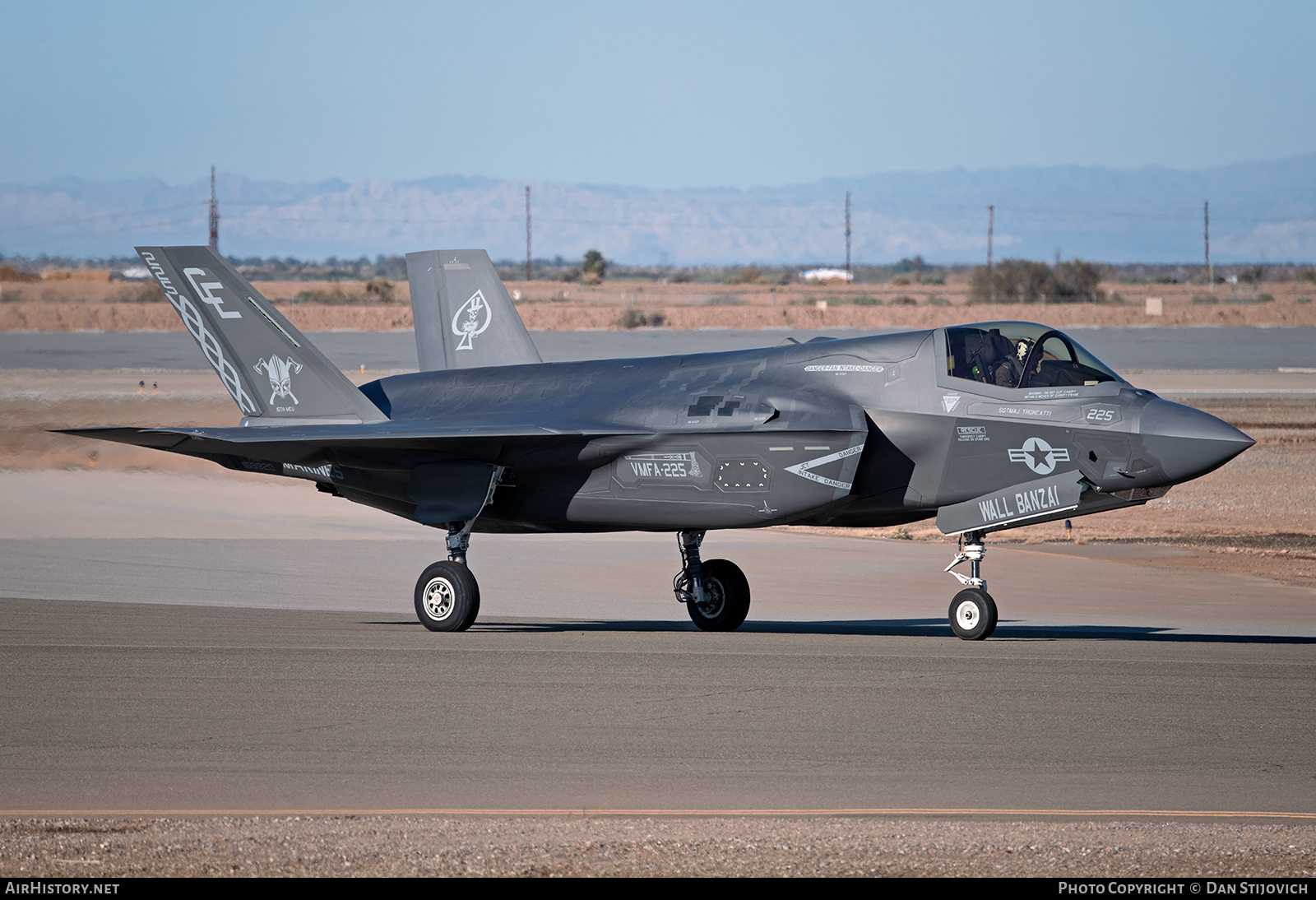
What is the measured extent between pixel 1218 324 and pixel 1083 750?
304 feet

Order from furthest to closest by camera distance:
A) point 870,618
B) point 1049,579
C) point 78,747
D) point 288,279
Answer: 1. point 288,279
2. point 1049,579
3. point 870,618
4. point 78,747

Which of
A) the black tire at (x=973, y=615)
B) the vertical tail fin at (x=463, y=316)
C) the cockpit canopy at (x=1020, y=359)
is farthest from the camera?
the vertical tail fin at (x=463, y=316)

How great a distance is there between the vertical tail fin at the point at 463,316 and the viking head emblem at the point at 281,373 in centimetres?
237

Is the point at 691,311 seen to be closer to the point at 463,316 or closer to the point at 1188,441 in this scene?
the point at 463,316

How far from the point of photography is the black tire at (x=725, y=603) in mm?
16172

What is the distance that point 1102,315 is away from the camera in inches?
3880

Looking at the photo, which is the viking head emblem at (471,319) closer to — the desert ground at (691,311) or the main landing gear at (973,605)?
the main landing gear at (973,605)

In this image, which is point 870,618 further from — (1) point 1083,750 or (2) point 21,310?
(2) point 21,310

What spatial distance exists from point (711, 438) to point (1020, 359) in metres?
3.05

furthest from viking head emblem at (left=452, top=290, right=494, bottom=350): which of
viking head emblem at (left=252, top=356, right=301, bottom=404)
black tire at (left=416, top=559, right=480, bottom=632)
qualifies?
black tire at (left=416, top=559, right=480, bottom=632)

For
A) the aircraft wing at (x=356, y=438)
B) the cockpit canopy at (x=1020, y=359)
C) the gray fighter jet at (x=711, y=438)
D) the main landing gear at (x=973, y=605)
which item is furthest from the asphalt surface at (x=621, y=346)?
the main landing gear at (x=973, y=605)

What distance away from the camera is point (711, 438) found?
14.7m

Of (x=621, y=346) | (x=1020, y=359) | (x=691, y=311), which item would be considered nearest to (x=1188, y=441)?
(x=1020, y=359)
